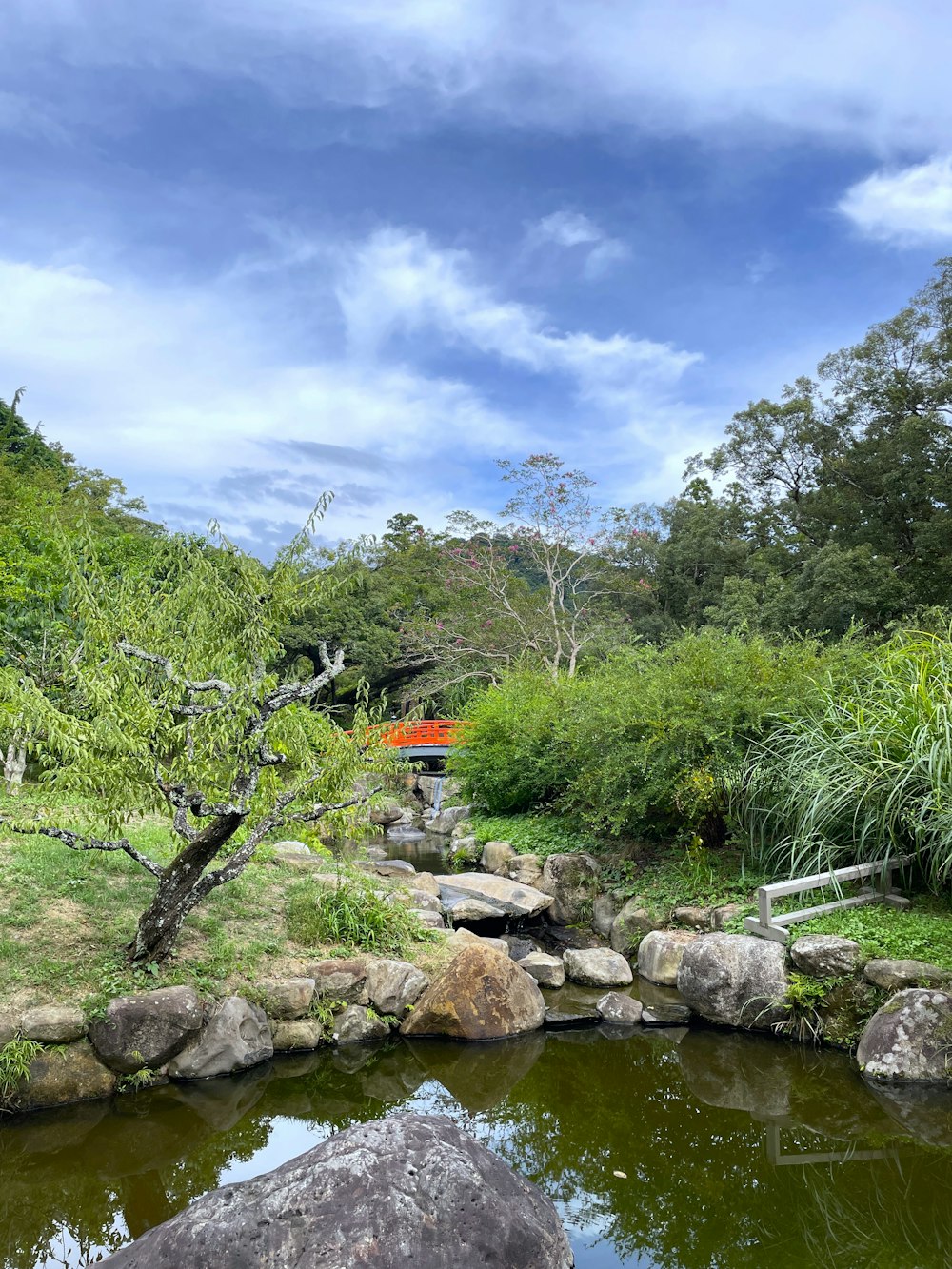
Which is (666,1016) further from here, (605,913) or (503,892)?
(503,892)

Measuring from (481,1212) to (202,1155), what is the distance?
210 centimetres

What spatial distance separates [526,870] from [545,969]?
281 centimetres

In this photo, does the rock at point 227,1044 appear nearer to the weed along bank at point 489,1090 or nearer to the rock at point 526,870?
the weed along bank at point 489,1090

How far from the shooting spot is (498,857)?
10750 millimetres

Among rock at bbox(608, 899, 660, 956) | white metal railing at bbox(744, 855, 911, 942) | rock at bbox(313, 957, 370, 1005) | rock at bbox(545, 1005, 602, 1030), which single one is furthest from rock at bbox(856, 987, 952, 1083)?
rock at bbox(313, 957, 370, 1005)

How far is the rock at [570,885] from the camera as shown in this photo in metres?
9.01

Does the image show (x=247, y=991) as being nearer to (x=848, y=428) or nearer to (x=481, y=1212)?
(x=481, y=1212)

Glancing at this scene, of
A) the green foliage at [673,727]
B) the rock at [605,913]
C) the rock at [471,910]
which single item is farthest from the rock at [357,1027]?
the green foliage at [673,727]

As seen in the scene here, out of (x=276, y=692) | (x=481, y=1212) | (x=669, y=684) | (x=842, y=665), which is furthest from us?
(x=669, y=684)

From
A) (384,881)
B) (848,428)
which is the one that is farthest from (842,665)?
(848,428)

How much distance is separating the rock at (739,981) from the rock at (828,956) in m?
0.18

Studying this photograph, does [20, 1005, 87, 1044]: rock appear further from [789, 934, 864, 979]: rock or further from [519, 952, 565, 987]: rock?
[789, 934, 864, 979]: rock

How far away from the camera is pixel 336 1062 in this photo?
5723mm

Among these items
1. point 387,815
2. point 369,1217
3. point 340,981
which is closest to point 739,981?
point 340,981
